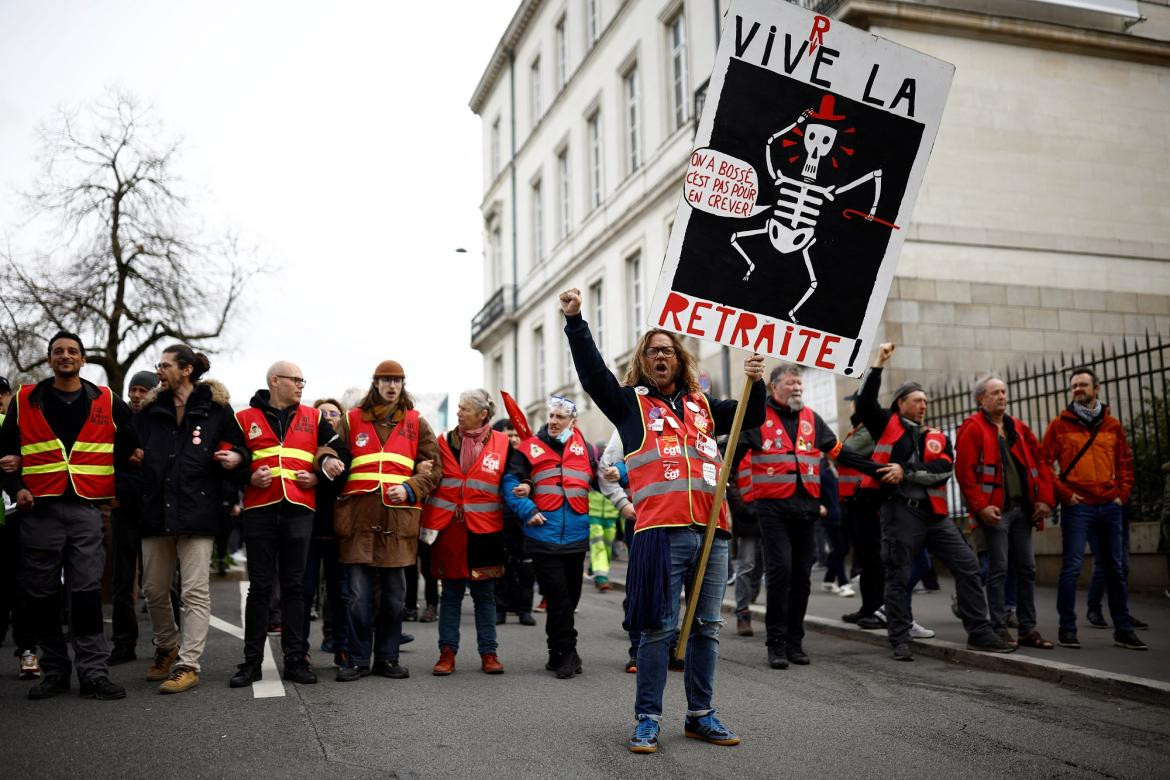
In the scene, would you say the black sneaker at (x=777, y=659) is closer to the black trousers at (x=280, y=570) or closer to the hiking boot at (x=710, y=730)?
the hiking boot at (x=710, y=730)

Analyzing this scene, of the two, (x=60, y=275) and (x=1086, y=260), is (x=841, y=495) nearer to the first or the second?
(x=1086, y=260)

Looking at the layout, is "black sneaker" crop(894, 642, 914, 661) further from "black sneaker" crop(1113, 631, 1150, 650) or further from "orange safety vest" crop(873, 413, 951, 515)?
"black sneaker" crop(1113, 631, 1150, 650)

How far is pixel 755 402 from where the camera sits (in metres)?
5.66

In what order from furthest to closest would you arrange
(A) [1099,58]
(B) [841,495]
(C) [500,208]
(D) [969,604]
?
(C) [500,208] < (A) [1099,58] < (B) [841,495] < (D) [969,604]

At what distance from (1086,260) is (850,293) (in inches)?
623

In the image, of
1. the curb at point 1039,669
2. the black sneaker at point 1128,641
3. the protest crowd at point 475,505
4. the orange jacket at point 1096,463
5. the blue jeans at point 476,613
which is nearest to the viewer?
the protest crowd at point 475,505

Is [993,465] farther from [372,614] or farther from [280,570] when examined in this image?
[280,570]

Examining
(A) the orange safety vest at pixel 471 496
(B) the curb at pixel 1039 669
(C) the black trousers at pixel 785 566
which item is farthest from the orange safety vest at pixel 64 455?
(B) the curb at pixel 1039 669

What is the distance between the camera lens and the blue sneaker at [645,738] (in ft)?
16.4

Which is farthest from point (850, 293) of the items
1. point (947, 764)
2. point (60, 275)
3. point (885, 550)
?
point (60, 275)

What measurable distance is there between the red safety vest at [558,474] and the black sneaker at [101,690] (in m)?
2.88

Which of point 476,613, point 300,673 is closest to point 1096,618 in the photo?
point 476,613

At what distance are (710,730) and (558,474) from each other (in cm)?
291

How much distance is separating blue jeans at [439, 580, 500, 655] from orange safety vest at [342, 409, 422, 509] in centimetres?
69
